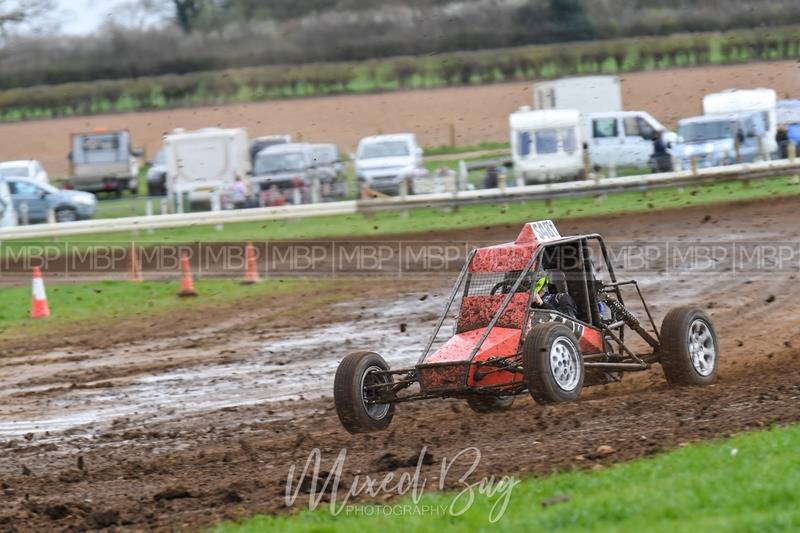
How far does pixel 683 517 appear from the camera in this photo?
5168 millimetres

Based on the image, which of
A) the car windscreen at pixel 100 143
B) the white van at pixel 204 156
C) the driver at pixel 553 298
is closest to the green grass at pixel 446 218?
the white van at pixel 204 156

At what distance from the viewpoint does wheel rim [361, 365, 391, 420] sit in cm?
862

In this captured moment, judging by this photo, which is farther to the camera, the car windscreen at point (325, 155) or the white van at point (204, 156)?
the white van at point (204, 156)

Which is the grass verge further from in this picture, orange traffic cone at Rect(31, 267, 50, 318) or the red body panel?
the red body panel

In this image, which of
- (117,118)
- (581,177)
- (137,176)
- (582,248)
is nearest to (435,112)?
(581,177)

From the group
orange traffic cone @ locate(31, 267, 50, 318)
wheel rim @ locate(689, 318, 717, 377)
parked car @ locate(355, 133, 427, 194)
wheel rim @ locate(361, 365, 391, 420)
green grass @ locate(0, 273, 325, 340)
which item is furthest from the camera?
parked car @ locate(355, 133, 427, 194)

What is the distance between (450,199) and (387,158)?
486 cm

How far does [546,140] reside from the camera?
2703 cm

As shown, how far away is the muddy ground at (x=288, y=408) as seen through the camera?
6.88 meters

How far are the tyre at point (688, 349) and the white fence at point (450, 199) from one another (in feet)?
43.0

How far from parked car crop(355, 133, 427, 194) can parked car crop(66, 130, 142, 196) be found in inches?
343

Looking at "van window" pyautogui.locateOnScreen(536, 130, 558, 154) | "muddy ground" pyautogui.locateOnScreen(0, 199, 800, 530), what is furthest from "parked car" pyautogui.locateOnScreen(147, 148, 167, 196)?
"muddy ground" pyautogui.locateOnScreen(0, 199, 800, 530)

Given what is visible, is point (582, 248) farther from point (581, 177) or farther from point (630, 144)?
point (630, 144)

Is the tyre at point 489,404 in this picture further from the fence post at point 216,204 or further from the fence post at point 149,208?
the fence post at point 149,208
